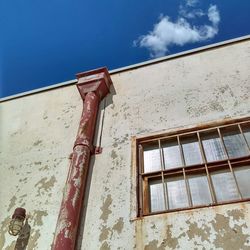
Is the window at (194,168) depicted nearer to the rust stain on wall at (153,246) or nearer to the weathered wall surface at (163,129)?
the weathered wall surface at (163,129)

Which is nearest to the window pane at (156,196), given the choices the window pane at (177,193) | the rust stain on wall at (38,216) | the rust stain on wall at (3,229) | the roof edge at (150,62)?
the window pane at (177,193)

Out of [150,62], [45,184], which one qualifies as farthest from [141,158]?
[150,62]

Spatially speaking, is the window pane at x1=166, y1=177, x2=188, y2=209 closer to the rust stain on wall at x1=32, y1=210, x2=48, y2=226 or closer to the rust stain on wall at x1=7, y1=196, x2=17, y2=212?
the rust stain on wall at x1=32, y1=210, x2=48, y2=226

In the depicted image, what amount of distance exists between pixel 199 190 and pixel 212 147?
776 millimetres

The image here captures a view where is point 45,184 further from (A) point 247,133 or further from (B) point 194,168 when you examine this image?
(A) point 247,133

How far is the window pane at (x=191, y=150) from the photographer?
420 cm

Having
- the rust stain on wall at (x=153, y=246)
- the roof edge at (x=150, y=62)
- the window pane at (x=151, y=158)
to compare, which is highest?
the roof edge at (x=150, y=62)

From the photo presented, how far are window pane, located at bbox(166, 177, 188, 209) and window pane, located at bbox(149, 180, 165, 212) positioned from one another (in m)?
0.11

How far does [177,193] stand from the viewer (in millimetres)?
3875

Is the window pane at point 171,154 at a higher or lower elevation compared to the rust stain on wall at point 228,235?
higher

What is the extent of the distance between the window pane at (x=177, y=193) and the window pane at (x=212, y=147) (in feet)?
1.82

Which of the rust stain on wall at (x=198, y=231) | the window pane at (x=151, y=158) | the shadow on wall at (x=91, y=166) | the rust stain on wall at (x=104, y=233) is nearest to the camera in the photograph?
the rust stain on wall at (x=198, y=231)

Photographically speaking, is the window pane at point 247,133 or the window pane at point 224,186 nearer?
the window pane at point 224,186

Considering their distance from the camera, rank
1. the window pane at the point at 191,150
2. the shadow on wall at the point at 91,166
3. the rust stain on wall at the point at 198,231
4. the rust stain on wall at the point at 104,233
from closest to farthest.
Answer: the rust stain on wall at the point at 198,231
the rust stain on wall at the point at 104,233
the shadow on wall at the point at 91,166
the window pane at the point at 191,150
